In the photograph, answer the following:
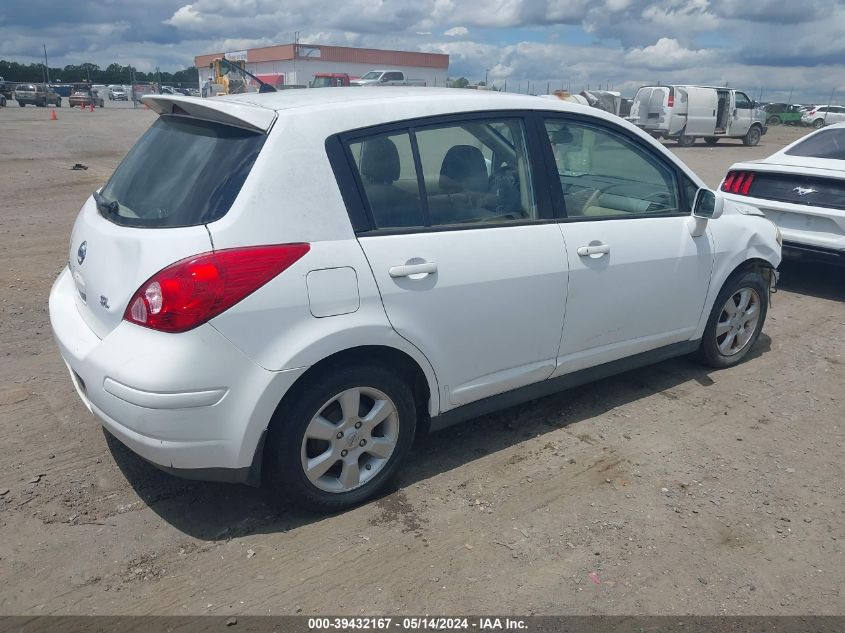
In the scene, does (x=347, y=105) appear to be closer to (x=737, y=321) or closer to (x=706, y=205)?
(x=706, y=205)

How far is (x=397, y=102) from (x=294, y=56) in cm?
5722

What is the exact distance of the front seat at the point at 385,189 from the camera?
10.6 feet

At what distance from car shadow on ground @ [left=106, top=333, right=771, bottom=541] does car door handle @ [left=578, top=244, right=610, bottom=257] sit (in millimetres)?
1045

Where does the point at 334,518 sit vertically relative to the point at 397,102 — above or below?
below

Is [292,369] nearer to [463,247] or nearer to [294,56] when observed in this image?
[463,247]

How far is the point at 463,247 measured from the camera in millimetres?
3408

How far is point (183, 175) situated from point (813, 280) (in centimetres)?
708

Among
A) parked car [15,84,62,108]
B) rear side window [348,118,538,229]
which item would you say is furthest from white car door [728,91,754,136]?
parked car [15,84,62,108]

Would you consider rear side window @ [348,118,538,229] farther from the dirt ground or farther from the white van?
the white van

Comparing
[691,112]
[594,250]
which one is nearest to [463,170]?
[594,250]

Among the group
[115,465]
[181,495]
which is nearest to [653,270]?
[181,495]

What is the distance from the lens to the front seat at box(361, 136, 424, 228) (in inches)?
127

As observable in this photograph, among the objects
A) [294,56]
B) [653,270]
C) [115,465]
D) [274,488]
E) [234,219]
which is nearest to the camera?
[234,219]

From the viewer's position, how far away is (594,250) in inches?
153
